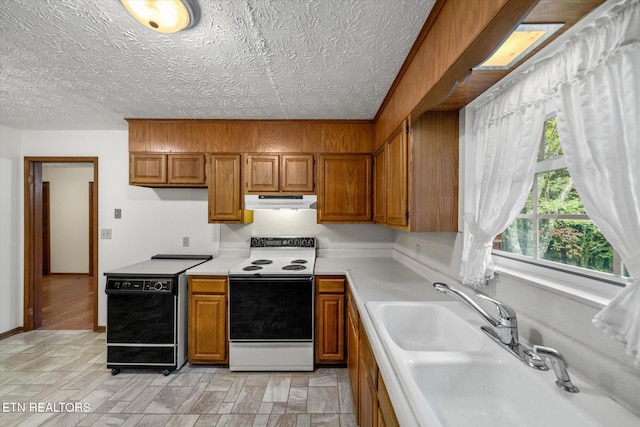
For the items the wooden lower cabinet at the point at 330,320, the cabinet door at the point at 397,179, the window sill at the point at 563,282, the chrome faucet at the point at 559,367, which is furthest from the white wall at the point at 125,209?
the chrome faucet at the point at 559,367

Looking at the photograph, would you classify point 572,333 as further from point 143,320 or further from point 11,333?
point 11,333

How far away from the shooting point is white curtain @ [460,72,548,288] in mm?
1157

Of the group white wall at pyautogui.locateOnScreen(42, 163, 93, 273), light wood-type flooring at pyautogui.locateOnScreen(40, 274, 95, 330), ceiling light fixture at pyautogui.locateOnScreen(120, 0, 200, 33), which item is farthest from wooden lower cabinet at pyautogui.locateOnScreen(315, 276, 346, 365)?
white wall at pyautogui.locateOnScreen(42, 163, 93, 273)

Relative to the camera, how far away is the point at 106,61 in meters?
1.73

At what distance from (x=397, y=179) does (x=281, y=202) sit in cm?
122

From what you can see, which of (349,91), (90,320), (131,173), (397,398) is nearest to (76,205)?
(90,320)

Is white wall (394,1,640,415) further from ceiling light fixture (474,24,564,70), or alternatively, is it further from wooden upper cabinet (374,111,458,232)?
wooden upper cabinet (374,111,458,232)

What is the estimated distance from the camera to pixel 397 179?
1.96 m

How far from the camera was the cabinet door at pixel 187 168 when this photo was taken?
9.16ft

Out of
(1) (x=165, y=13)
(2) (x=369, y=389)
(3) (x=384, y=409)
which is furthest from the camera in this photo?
Result: (2) (x=369, y=389)

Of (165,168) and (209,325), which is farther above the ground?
(165,168)

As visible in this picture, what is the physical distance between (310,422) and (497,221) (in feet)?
5.80

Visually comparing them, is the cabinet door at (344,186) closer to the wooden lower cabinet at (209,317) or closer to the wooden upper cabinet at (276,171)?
the wooden upper cabinet at (276,171)

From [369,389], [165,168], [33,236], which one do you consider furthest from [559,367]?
[33,236]
